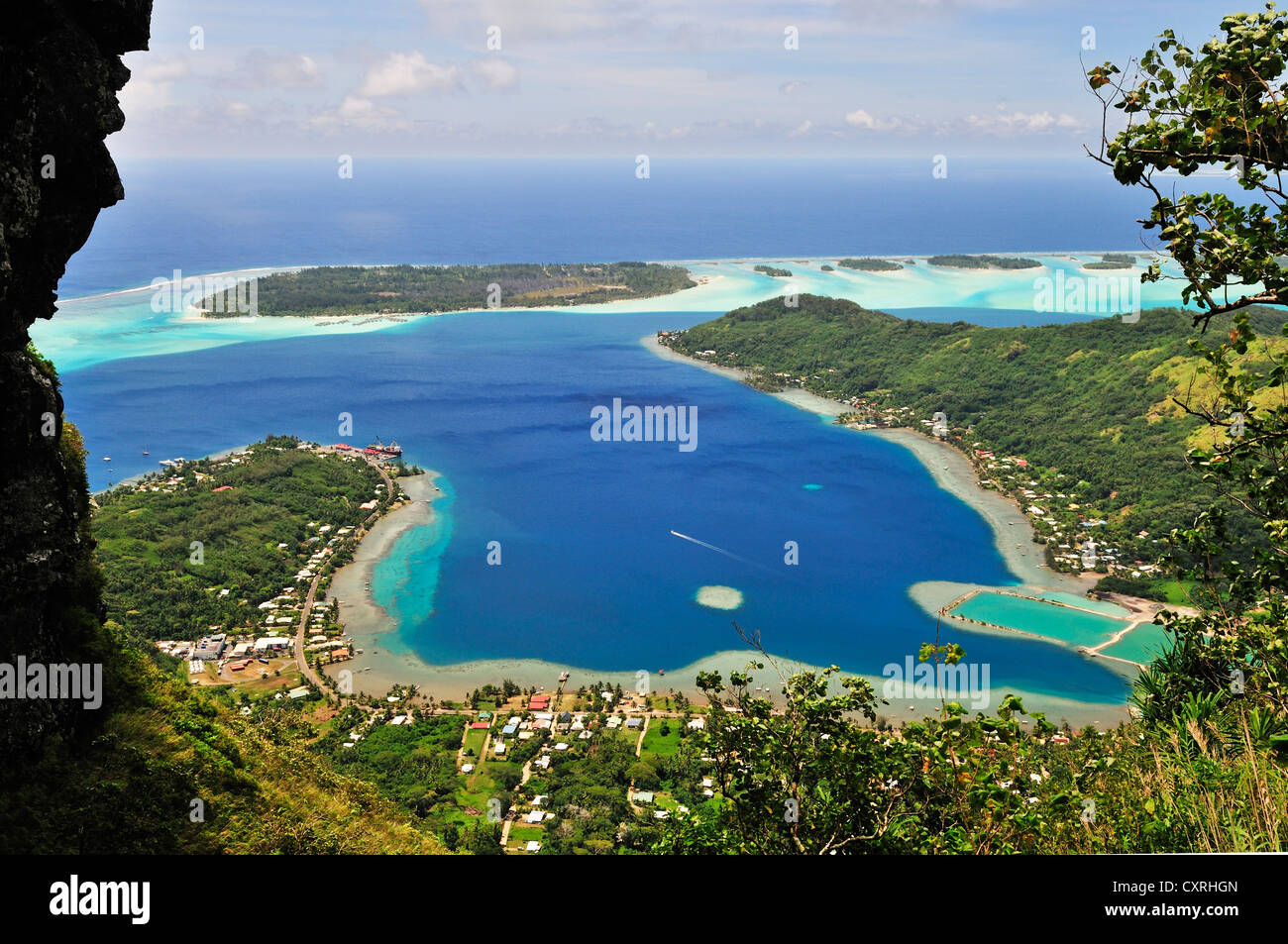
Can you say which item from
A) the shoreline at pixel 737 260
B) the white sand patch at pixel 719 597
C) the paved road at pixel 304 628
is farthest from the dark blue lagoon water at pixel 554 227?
the white sand patch at pixel 719 597

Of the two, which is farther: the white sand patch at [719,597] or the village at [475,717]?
the white sand patch at [719,597]

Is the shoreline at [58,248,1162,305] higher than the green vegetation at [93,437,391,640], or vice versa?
the shoreline at [58,248,1162,305]

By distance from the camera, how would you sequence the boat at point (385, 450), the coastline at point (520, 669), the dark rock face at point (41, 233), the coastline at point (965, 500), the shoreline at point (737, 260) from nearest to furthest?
the dark rock face at point (41, 233) → the coastline at point (520, 669) → the coastline at point (965, 500) → the boat at point (385, 450) → the shoreline at point (737, 260)

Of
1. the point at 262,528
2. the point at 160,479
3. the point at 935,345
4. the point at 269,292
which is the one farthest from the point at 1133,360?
the point at 269,292

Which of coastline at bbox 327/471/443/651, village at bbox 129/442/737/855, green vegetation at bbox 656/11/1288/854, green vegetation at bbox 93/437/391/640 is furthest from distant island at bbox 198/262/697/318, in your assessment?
green vegetation at bbox 656/11/1288/854

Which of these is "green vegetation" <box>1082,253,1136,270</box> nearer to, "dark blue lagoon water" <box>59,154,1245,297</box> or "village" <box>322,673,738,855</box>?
"dark blue lagoon water" <box>59,154,1245,297</box>

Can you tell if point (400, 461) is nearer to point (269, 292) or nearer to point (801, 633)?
point (801, 633)

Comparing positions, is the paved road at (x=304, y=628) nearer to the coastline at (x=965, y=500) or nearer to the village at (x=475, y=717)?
the village at (x=475, y=717)
